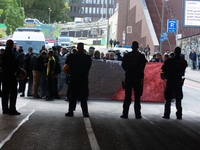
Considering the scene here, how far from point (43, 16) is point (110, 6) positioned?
4421cm

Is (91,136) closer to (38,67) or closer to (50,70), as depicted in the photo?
(50,70)

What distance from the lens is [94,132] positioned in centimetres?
699

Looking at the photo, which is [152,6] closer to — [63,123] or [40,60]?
[40,60]

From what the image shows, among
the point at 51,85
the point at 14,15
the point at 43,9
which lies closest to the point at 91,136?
the point at 51,85

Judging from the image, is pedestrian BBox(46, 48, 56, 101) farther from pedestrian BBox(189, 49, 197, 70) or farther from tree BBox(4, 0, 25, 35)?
tree BBox(4, 0, 25, 35)

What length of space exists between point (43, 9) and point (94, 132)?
10809 centimetres

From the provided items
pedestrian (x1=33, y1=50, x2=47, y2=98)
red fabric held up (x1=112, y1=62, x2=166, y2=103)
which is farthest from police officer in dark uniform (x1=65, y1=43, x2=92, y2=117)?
red fabric held up (x1=112, y1=62, x2=166, y2=103)

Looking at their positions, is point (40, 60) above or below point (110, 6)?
below

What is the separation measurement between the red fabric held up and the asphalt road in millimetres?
3803

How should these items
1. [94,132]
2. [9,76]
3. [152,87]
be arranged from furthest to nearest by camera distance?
1. [152,87]
2. [9,76]
3. [94,132]

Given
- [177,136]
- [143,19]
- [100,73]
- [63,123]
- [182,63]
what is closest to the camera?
[177,136]

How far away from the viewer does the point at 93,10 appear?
5910 inches

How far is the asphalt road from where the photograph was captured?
599 centimetres

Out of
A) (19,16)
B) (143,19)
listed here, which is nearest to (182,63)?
(143,19)
